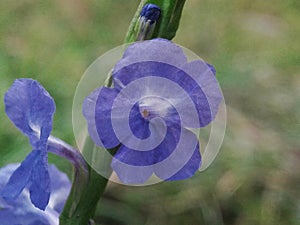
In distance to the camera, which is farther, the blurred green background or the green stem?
the blurred green background

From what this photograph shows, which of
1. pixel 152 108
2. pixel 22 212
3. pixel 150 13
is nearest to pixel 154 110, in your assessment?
pixel 152 108

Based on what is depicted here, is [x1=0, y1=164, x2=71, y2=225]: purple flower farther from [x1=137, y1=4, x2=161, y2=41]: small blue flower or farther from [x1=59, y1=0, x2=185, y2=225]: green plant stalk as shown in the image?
[x1=137, y1=4, x2=161, y2=41]: small blue flower

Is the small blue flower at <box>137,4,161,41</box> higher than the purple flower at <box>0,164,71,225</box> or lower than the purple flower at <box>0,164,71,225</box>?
higher

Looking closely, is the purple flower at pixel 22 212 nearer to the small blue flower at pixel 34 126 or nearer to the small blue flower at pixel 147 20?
the small blue flower at pixel 34 126

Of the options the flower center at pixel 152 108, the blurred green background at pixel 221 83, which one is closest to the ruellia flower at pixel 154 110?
the flower center at pixel 152 108

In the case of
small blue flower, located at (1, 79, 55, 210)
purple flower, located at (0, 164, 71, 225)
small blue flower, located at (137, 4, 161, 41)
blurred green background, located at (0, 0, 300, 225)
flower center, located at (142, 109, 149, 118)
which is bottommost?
blurred green background, located at (0, 0, 300, 225)

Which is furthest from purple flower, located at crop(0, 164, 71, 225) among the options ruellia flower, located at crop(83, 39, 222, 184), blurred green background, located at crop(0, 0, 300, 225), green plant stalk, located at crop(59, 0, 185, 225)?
blurred green background, located at crop(0, 0, 300, 225)

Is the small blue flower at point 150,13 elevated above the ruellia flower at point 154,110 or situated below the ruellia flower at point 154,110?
above
